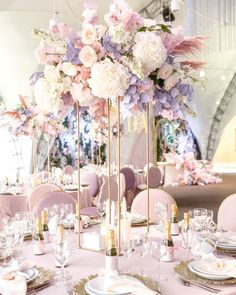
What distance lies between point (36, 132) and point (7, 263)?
3.89 metres

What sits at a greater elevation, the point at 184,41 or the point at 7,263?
the point at 184,41

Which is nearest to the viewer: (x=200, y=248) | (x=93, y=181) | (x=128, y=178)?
(x=200, y=248)

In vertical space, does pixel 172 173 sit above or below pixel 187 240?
above

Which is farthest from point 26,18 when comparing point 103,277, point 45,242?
point 103,277

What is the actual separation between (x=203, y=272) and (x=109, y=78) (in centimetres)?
93

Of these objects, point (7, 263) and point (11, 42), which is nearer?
point (7, 263)

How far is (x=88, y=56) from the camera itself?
1985mm

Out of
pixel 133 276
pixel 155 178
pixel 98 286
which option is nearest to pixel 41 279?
pixel 98 286

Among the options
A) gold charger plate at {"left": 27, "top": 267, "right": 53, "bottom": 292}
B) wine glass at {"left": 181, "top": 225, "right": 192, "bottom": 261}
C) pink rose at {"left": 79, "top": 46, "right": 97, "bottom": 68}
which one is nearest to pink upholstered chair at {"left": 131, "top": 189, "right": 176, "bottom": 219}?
wine glass at {"left": 181, "top": 225, "right": 192, "bottom": 261}

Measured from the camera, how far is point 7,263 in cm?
213

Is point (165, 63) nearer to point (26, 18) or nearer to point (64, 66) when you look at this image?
point (64, 66)

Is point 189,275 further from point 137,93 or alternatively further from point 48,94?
point 48,94

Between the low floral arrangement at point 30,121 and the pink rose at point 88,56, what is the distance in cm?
366

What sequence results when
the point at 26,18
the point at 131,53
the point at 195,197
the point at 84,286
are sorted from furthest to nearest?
the point at 26,18, the point at 195,197, the point at 131,53, the point at 84,286
